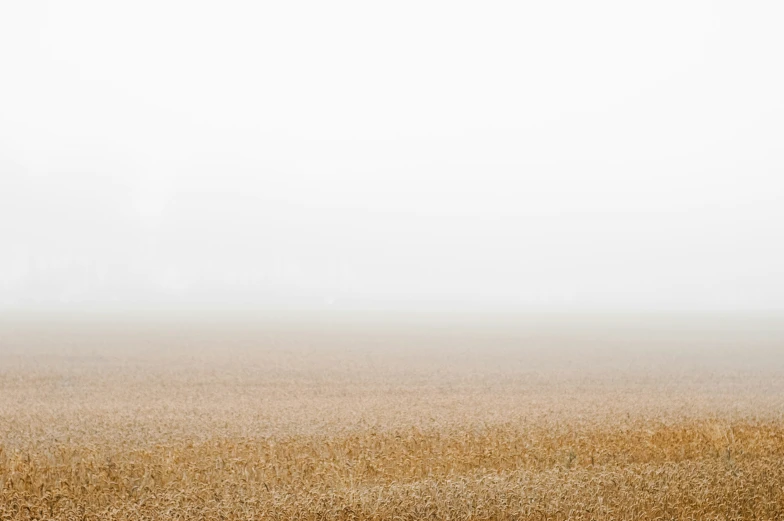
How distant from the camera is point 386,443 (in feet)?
48.8

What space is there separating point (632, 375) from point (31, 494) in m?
30.4

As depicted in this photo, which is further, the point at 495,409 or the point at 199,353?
the point at 199,353

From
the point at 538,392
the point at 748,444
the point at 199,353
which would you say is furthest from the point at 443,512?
the point at 199,353

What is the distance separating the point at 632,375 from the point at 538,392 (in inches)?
389

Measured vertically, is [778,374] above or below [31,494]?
below

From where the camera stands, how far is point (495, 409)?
2162cm

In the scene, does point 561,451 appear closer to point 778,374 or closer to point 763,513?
point 763,513

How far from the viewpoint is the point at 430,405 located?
22703 mm

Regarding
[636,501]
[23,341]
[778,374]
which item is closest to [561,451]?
[636,501]

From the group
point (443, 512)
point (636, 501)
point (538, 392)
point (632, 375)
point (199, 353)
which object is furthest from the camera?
point (199, 353)

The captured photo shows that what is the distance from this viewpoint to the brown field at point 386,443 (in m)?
9.99

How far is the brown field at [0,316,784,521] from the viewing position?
9.99 metres

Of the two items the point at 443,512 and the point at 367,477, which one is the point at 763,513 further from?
the point at 367,477

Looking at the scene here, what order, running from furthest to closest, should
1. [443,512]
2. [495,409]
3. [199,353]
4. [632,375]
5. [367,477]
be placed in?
1. [199,353]
2. [632,375]
3. [495,409]
4. [367,477]
5. [443,512]
